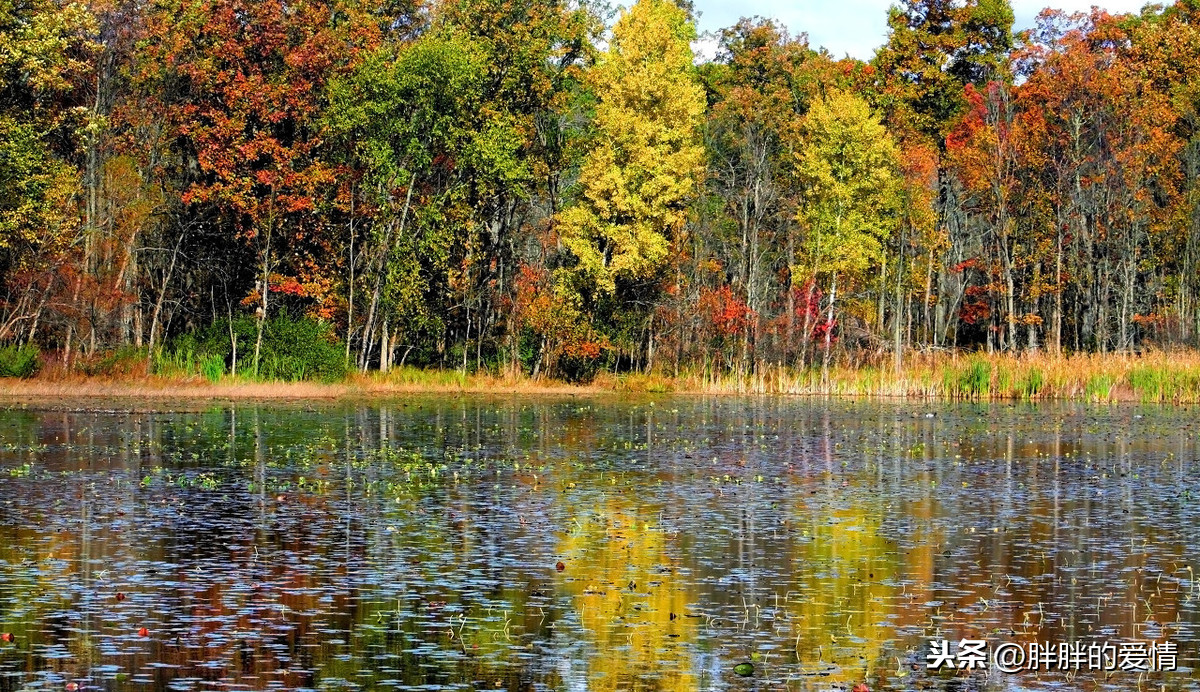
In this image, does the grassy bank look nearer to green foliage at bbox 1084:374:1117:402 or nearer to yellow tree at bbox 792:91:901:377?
green foliage at bbox 1084:374:1117:402

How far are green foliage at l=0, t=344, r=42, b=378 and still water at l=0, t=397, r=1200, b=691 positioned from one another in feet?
61.8

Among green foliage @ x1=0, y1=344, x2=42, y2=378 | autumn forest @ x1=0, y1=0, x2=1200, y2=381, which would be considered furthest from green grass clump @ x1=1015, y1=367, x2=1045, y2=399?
green foliage @ x1=0, y1=344, x2=42, y2=378

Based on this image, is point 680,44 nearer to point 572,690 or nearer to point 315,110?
point 315,110

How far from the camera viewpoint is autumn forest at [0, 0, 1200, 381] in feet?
205

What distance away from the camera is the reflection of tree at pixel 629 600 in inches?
524

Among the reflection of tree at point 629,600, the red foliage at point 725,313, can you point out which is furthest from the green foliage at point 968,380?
the reflection of tree at point 629,600

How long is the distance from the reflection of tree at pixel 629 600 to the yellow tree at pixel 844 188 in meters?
59.1

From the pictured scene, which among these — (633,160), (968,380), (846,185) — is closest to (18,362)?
(633,160)

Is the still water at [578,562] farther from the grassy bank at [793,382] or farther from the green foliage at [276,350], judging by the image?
the green foliage at [276,350]

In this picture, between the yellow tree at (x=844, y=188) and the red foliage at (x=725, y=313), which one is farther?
the yellow tree at (x=844, y=188)

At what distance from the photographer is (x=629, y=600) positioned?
16.6 metres

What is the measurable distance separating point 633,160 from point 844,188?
16.2 meters

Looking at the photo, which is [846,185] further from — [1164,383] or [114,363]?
[114,363]

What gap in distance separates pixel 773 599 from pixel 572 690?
449 cm
